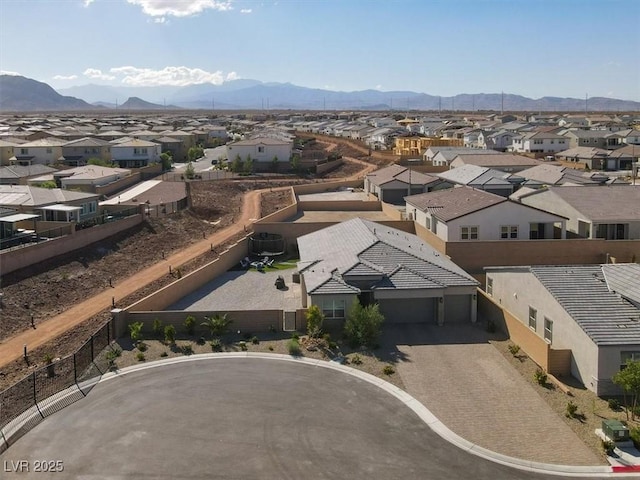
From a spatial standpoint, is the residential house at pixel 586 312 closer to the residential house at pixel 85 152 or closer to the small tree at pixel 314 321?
the small tree at pixel 314 321

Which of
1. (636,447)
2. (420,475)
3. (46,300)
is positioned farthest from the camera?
(46,300)

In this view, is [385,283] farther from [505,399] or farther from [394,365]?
[505,399]

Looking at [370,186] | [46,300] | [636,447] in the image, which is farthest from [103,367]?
[370,186]

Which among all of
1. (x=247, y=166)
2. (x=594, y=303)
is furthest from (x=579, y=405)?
(x=247, y=166)

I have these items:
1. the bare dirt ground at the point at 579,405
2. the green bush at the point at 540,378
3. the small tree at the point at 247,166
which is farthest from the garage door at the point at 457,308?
the small tree at the point at 247,166

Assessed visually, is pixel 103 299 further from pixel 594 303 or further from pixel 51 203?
pixel 594 303

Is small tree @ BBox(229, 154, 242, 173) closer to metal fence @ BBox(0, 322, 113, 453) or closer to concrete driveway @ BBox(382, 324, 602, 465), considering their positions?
concrete driveway @ BBox(382, 324, 602, 465)

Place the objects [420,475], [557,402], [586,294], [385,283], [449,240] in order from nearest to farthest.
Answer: [420,475]
[557,402]
[586,294]
[385,283]
[449,240]
